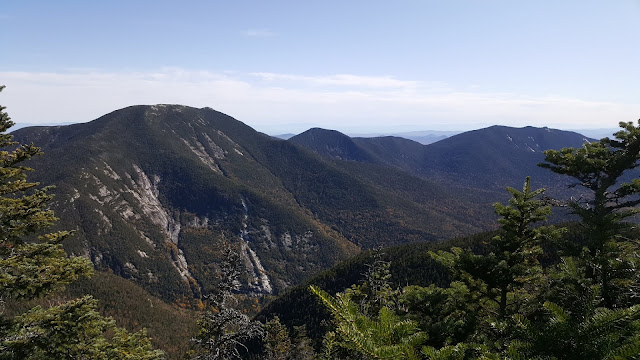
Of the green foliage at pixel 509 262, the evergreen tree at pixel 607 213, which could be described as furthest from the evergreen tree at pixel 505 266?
the evergreen tree at pixel 607 213

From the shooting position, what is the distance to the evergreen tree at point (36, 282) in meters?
12.6

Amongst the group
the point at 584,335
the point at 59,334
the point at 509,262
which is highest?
the point at 584,335

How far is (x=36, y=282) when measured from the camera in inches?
500

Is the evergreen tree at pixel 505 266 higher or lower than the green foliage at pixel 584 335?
lower

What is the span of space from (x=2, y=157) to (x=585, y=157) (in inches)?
994

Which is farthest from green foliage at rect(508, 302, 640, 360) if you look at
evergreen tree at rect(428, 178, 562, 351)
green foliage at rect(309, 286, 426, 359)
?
evergreen tree at rect(428, 178, 562, 351)

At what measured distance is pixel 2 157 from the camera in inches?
562

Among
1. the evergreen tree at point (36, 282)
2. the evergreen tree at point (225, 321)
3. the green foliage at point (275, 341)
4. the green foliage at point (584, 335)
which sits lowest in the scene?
the green foliage at point (275, 341)

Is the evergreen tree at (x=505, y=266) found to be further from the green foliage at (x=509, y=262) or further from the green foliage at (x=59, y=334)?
the green foliage at (x=59, y=334)

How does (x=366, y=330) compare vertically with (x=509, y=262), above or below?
above

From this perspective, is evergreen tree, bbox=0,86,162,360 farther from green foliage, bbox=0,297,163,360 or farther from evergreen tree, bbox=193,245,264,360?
evergreen tree, bbox=193,245,264,360

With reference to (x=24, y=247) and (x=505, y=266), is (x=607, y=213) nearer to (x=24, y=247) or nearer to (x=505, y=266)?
(x=505, y=266)

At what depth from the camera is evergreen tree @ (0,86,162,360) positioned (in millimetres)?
12648

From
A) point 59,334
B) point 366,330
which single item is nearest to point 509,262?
point 366,330
